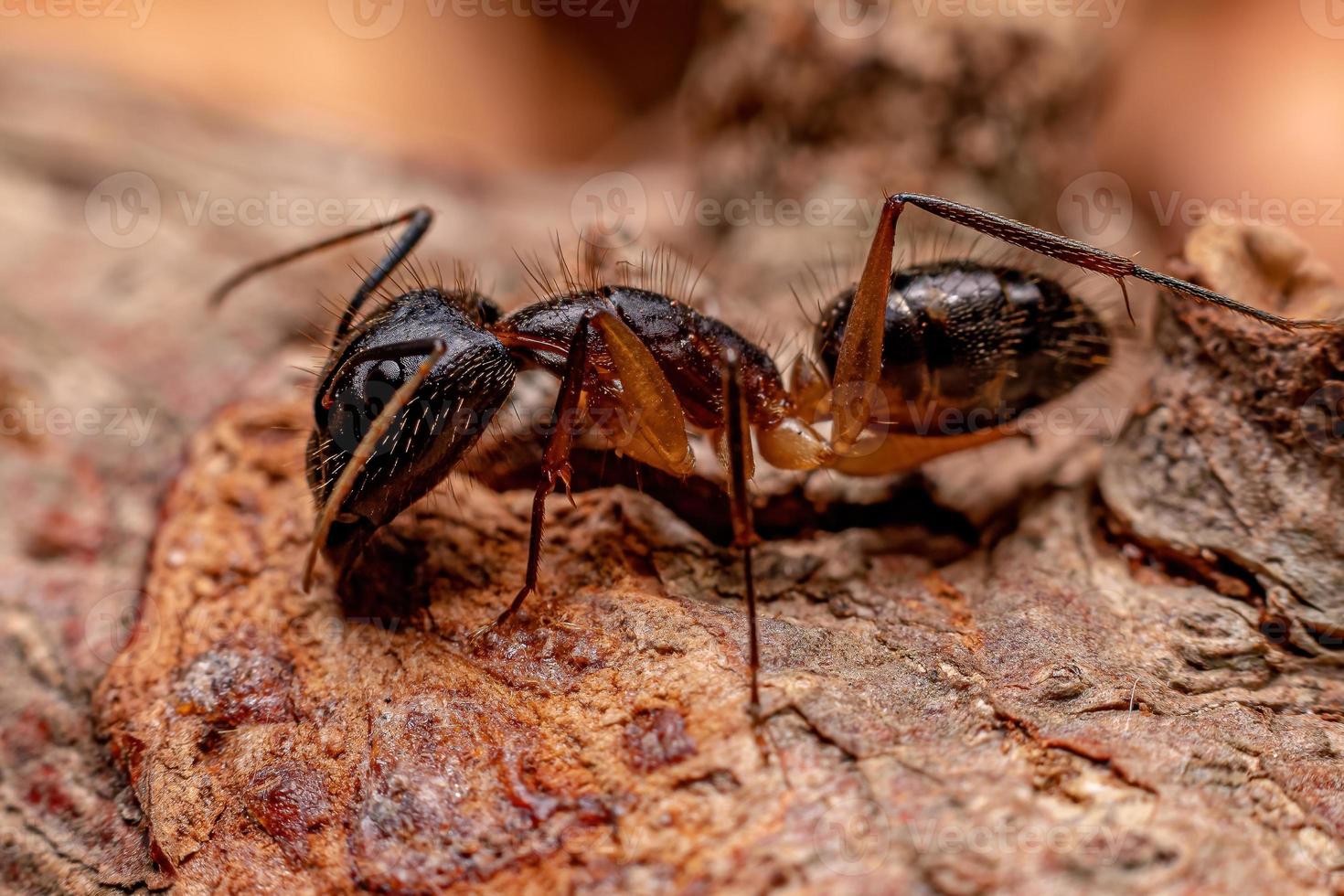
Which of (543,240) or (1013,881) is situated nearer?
(1013,881)

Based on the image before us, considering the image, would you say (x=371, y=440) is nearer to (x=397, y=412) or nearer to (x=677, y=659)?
(x=397, y=412)

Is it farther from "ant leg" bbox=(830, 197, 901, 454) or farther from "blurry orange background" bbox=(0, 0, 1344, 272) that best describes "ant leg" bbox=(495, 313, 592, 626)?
"blurry orange background" bbox=(0, 0, 1344, 272)

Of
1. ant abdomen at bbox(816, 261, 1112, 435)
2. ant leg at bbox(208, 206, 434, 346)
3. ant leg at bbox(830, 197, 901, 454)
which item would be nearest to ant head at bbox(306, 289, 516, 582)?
ant leg at bbox(208, 206, 434, 346)

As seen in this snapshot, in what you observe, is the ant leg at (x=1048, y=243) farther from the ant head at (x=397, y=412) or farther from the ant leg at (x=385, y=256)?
the ant leg at (x=385, y=256)


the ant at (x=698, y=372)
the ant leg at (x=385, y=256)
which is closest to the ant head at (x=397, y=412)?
the ant at (x=698, y=372)

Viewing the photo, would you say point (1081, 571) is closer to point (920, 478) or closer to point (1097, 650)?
point (1097, 650)

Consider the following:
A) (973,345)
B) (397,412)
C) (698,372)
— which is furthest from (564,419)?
(973,345)

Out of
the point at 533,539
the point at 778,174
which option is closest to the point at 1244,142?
the point at 778,174
